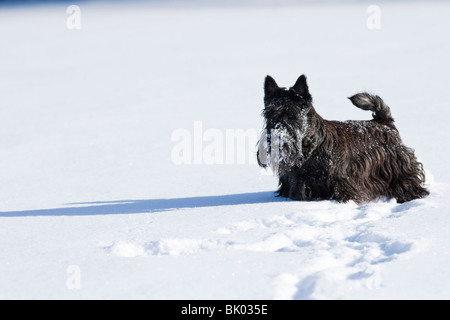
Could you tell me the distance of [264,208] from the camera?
5934 mm

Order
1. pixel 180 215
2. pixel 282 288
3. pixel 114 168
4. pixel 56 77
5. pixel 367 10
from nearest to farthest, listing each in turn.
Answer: pixel 282 288 < pixel 180 215 < pixel 114 168 < pixel 56 77 < pixel 367 10

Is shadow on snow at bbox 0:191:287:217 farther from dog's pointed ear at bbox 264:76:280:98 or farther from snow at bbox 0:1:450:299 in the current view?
dog's pointed ear at bbox 264:76:280:98

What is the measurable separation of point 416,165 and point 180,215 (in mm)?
2374

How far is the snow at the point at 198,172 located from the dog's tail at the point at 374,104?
852mm

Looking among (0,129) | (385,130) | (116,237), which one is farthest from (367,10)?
(116,237)

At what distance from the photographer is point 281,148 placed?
5.88 m

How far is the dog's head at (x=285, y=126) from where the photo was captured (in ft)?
19.3

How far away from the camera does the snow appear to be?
4340 mm

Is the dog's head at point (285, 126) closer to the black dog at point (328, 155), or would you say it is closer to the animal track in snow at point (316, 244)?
the black dog at point (328, 155)

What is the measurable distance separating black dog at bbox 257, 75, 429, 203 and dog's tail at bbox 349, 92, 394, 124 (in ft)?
0.05
